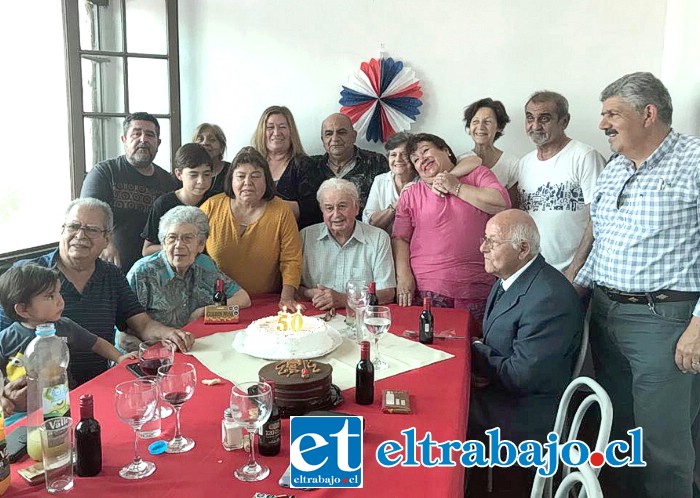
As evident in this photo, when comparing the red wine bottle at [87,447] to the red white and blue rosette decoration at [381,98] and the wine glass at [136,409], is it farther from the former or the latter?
the red white and blue rosette decoration at [381,98]

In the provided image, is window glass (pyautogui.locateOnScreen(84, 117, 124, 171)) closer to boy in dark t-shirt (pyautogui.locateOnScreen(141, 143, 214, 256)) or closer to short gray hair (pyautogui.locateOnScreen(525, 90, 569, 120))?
boy in dark t-shirt (pyautogui.locateOnScreen(141, 143, 214, 256))

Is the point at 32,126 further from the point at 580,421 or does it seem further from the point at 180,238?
the point at 580,421

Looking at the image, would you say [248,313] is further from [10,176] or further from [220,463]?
[10,176]

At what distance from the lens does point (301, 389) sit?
155 cm

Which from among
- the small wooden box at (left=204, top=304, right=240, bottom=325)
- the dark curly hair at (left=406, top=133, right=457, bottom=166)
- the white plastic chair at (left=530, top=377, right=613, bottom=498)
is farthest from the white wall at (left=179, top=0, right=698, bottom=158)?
the white plastic chair at (left=530, top=377, right=613, bottom=498)

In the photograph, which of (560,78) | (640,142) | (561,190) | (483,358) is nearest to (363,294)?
(483,358)

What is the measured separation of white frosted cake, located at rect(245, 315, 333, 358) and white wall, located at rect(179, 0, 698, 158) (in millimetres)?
2436

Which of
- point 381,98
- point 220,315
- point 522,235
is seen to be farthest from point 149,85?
point 522,235

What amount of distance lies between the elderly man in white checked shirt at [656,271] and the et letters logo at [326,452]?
1448 mm

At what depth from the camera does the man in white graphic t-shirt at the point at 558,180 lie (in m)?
3.12

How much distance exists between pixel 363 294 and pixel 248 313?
707 millimetres

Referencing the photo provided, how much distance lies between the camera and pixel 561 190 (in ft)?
10.3

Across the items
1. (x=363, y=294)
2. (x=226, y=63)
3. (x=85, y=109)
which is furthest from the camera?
(x=226, y=63)

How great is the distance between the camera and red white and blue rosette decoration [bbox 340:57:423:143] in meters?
4.05
